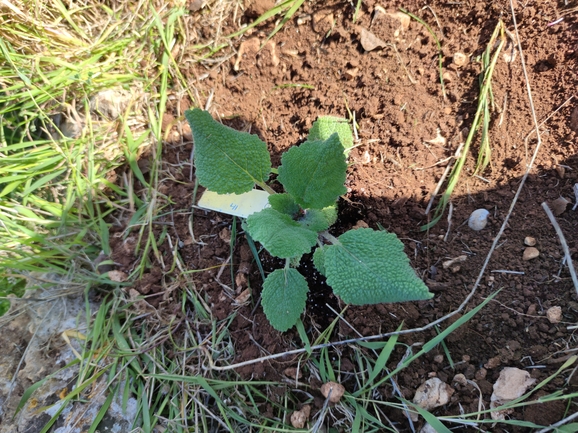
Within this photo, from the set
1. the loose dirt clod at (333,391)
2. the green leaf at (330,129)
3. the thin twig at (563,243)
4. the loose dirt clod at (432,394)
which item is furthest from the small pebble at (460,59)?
the loose dirt clod at (333,391)

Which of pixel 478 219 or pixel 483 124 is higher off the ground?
pixel 483 124

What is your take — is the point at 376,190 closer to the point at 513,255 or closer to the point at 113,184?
the point at 513,255

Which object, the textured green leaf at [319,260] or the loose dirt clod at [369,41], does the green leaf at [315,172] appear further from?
the loose dirt clod at [369,41]

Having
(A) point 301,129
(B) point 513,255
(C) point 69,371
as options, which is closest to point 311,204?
(A) point 301,129

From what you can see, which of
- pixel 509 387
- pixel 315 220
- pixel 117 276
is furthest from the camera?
pixel 117 276

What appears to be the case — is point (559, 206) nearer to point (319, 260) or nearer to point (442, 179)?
point (442, 179)

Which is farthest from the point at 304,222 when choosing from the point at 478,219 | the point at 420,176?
the point at 478,219

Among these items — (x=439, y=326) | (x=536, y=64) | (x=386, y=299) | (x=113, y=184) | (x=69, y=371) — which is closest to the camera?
(x=386, y=299)
